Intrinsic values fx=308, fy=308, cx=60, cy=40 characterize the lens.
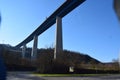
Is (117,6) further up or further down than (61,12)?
further down

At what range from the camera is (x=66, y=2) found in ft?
214

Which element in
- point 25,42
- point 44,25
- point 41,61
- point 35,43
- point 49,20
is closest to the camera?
point 41,61

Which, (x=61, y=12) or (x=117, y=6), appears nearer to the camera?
(x=117, y=6)

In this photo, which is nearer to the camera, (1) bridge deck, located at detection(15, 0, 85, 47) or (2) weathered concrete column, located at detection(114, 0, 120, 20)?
(2) weathered concrete column, located at detection(114, 0, 120, 20)

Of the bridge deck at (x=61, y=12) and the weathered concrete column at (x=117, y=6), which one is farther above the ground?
the bridge deck at (x=61, y=12)

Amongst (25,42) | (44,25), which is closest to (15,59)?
(44,25)

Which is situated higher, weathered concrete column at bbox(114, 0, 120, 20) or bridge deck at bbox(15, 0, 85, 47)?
bridge deck at bbox(15, 0, 85, 47)

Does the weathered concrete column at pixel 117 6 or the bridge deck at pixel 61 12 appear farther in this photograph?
the bridge deck at pixel 61 12

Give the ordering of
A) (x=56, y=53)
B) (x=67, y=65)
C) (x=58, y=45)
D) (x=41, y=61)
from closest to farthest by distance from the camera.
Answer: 1. (x=41, y=61)
2. (x=67, y=65)
3. (x=56, y=53)
4. (x=58, y=45)

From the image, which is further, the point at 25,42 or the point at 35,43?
the point at 25,42

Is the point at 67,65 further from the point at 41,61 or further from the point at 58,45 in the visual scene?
the point at 58,45

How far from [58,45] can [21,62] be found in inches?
397

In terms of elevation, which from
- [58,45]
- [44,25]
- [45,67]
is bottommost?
[45,67]

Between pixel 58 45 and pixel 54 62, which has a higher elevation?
pixel 58 45
